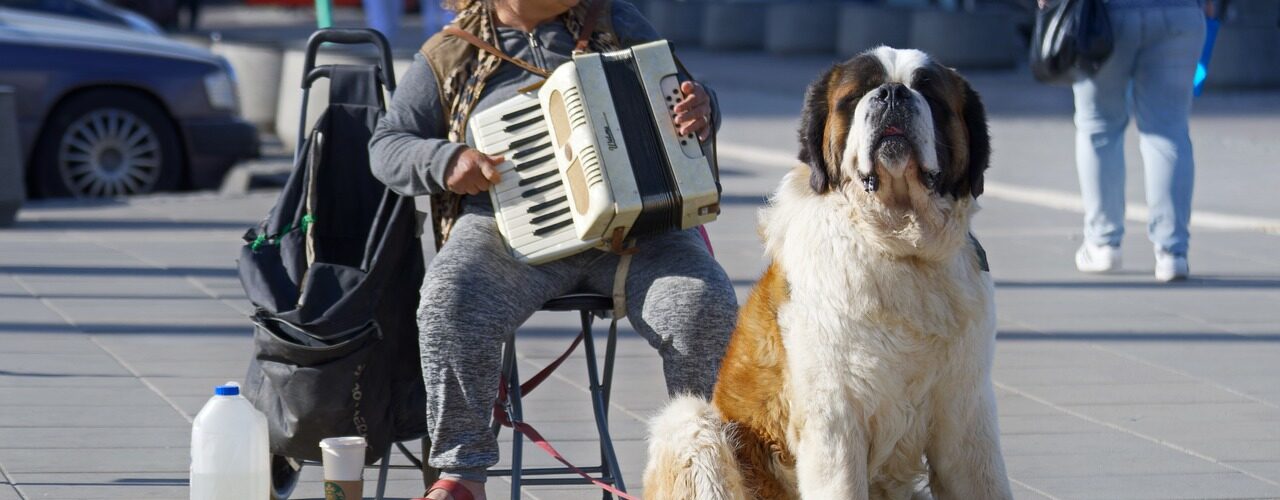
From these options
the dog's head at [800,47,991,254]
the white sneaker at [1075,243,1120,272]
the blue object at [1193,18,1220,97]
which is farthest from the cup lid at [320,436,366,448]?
the blue object at [1193,18,1220,97]

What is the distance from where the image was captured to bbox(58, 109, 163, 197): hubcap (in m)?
11.4

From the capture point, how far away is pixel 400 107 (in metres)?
4.43

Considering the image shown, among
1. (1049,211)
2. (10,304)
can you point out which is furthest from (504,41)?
(1049,211)

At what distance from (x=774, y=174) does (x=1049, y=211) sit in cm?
252

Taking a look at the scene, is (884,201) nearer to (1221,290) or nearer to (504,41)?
(504,41)

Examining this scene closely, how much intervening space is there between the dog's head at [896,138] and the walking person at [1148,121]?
4499 mm

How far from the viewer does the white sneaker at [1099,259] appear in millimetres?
8172

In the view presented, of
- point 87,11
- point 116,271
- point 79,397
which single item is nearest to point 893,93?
point 79,397

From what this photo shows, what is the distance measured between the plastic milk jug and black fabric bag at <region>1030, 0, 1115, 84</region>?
16.2ft

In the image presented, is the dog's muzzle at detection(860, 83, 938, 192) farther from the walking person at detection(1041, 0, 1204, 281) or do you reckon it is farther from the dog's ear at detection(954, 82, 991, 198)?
the walking person at detection(1041, 0, 1204, 281)

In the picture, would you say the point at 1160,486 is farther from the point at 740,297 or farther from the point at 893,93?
the point at 740,297

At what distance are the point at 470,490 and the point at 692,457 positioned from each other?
28.5 inches

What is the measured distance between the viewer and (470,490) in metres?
4.09

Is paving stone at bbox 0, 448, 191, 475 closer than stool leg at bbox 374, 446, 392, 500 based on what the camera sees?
No
